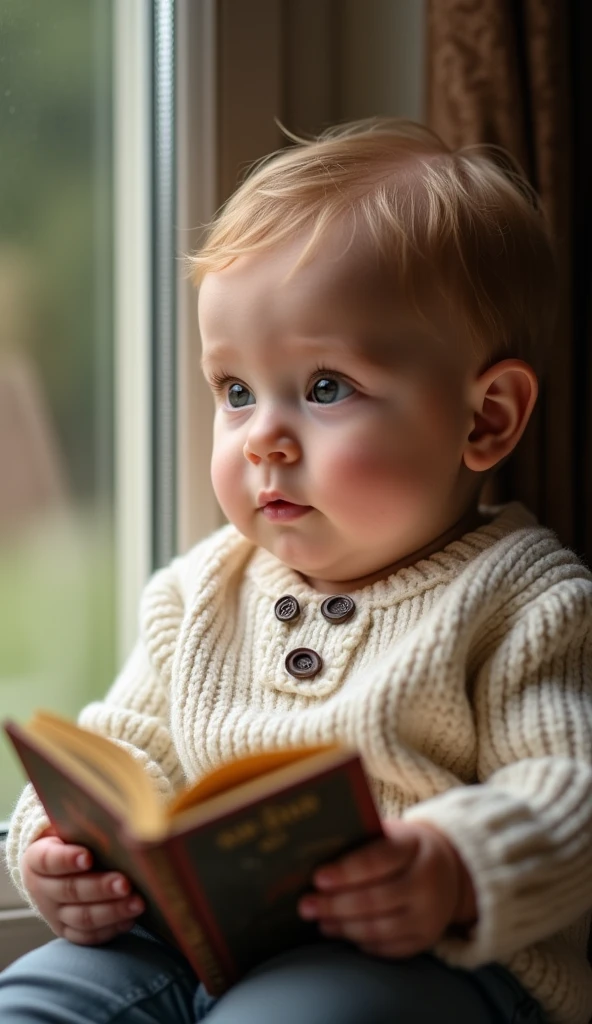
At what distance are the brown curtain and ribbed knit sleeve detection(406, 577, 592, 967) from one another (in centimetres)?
32

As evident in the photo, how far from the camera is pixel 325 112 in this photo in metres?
1.44

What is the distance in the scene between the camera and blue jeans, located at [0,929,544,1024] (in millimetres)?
857

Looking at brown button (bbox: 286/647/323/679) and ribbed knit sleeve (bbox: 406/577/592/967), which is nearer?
ribbed knit sleeve (bbox: 406/577/592/967)

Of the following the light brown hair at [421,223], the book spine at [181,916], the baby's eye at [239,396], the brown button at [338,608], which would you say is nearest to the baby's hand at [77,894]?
the book spine at [181,916]

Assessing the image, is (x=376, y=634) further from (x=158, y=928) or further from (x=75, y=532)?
(x=75, y=532)

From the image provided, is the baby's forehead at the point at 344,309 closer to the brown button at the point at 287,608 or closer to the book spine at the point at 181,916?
the brown button at the point at 287,608

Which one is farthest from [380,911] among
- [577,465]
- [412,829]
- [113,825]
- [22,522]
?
[22,522]

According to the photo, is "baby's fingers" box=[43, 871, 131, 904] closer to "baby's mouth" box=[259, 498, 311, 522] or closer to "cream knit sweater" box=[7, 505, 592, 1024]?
"cream knit sweater" box=[7, 505, 592, 1024]

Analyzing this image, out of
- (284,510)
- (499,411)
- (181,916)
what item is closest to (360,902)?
(181,916)

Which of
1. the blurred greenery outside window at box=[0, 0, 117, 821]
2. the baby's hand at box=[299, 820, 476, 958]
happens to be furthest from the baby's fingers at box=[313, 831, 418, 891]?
the blurred greenery outside window at box=[0, 0, 117, 821]

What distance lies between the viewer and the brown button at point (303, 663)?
42.4 inches

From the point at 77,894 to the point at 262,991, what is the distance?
0.20 metres

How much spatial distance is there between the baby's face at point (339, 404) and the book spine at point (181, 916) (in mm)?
376

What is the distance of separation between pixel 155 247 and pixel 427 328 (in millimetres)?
557
